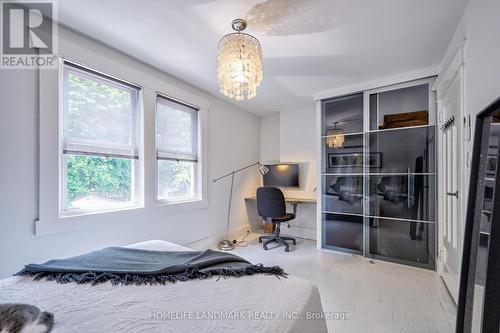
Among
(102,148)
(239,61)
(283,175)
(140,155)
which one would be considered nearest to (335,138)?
(283,175)

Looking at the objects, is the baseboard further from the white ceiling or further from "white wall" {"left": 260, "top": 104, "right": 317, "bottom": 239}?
the white ceiling

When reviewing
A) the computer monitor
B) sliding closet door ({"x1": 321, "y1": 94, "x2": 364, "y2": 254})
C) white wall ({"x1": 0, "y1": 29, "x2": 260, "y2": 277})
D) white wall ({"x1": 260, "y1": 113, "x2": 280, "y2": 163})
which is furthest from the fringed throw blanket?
white wall ({"x1": 260, "y1": 113, "x2": 280, "y2": 163})

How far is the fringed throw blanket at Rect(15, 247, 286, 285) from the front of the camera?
1207 mm

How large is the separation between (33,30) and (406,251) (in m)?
4.41

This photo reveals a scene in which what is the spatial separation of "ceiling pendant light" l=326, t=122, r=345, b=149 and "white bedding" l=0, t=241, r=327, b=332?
2.57m

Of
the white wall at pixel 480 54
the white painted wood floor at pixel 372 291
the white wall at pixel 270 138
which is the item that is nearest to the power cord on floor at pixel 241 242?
the white painted wood floor at pixel 372 291

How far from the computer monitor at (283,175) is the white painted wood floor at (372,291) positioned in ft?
4.11

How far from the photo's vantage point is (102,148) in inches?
85.6

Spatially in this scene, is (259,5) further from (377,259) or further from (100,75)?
(377,259)

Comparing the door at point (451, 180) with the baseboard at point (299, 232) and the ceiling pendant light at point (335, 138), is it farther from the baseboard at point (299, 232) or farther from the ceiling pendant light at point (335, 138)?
the baseboard at point (299, 232)

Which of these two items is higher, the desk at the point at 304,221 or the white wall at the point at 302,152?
the white wall at the point at 302,152

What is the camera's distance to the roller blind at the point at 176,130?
9.11 ft

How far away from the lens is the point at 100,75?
2.17m

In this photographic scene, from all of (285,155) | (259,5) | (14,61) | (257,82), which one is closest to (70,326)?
(257,82)
